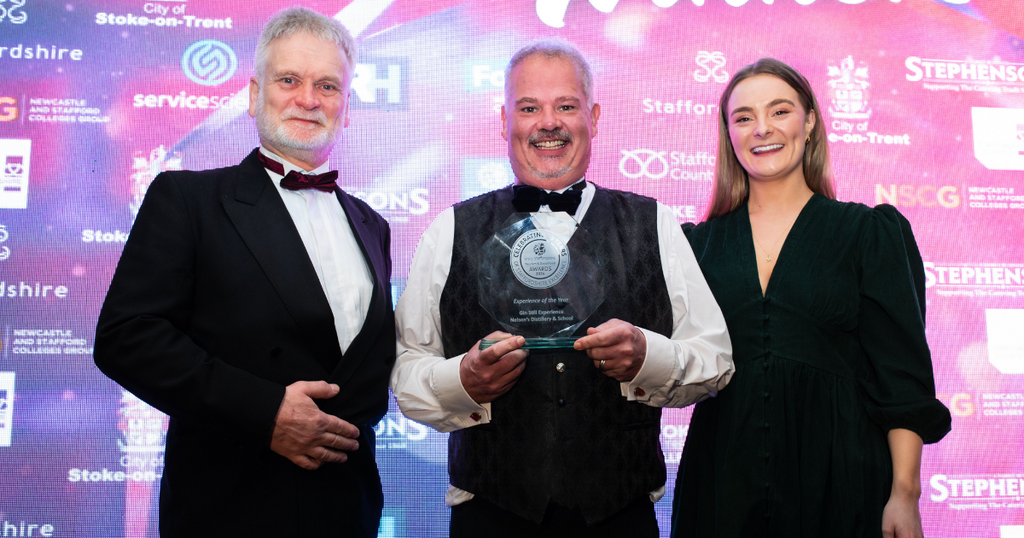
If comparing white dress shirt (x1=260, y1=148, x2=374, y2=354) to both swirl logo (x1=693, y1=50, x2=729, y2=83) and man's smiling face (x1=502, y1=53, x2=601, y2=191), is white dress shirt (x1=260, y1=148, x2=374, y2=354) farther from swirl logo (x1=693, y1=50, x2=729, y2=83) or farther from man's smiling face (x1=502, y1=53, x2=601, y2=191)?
swirl logo (x1=693, y1=50, x2=729, y2=83)

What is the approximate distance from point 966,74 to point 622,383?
2.62 metres

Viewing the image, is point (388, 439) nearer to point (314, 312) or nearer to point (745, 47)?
point (314, 312)

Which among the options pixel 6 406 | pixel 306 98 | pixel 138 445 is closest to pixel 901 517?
pixel 306 98

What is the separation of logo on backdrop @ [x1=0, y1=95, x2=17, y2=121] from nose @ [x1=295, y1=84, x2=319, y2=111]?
1.80 metres

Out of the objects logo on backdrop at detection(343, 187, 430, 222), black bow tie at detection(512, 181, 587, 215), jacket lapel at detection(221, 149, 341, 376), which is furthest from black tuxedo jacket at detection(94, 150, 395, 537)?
logo on backdrop at detection(343, 187, 430, 222)

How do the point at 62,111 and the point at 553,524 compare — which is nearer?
the point at 553,524

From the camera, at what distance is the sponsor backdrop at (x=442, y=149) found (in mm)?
2512

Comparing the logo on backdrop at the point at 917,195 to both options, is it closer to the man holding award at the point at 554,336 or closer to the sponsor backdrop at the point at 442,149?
the sponsor backdrop at the point at 442,149

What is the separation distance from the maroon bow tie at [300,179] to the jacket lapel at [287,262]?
0.31 feet

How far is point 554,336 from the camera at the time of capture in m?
1.36

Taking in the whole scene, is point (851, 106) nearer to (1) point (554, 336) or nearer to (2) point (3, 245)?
(1) point (554, 336)

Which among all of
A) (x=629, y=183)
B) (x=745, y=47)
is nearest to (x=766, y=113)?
(x=629, y=183)

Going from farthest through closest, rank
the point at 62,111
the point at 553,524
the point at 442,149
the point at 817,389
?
the point at 442,149 → the point at 62,111 → the point at 817,389 → the point at 553,524

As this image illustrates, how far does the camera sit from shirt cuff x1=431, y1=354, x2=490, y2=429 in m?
1.40
